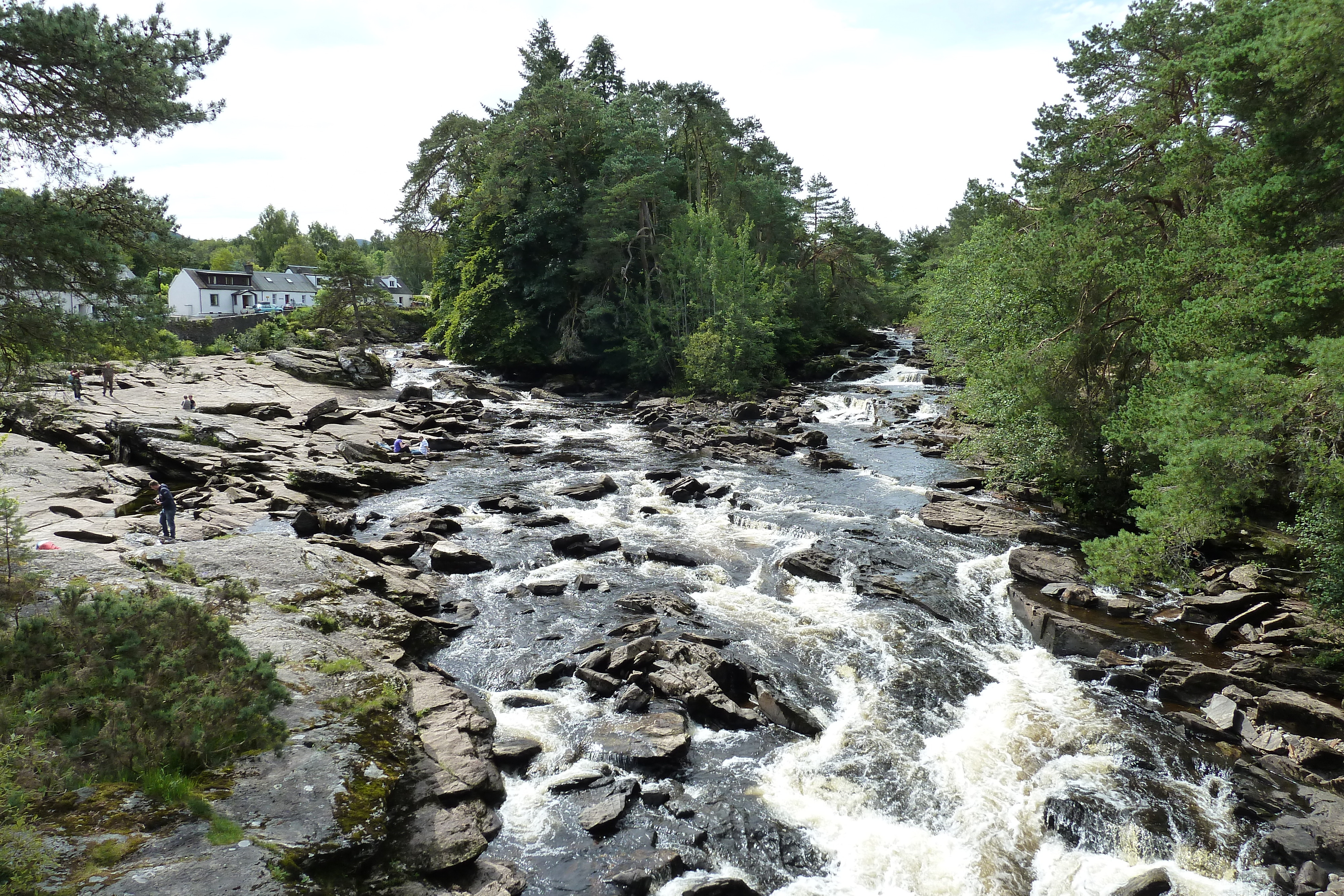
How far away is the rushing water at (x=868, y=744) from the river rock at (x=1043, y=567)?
0.43 metres

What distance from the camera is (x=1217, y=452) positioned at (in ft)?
41.2

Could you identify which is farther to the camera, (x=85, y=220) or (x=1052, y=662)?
(x=1052, y=662)

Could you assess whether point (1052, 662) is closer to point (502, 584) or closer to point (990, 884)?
point (990, 884)

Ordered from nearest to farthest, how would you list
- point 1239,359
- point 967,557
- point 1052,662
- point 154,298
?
point 154,298 → point 1239,359 → point 1052,662 → point 967,557

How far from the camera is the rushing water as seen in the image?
1009 cm

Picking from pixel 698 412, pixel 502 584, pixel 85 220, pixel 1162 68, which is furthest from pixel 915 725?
pixel 698 412

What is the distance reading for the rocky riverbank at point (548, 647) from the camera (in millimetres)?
9352

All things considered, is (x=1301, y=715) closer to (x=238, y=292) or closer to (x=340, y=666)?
(x=340, y=666)

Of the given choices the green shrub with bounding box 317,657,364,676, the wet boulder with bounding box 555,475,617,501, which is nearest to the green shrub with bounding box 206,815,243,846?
the green shrub with bounding box 317,657,364,676

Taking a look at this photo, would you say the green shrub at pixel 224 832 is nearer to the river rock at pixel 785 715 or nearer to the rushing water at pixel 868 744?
the rushing water at pixel 868 744

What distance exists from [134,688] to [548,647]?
27.8 feet

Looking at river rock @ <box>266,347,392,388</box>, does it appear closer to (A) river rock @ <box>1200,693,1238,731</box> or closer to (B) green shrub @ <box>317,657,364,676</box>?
(B) green shrub @ <box>317,657,364,676</box>

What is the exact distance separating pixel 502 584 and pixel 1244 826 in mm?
16116

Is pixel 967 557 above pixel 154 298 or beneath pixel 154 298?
beneath
